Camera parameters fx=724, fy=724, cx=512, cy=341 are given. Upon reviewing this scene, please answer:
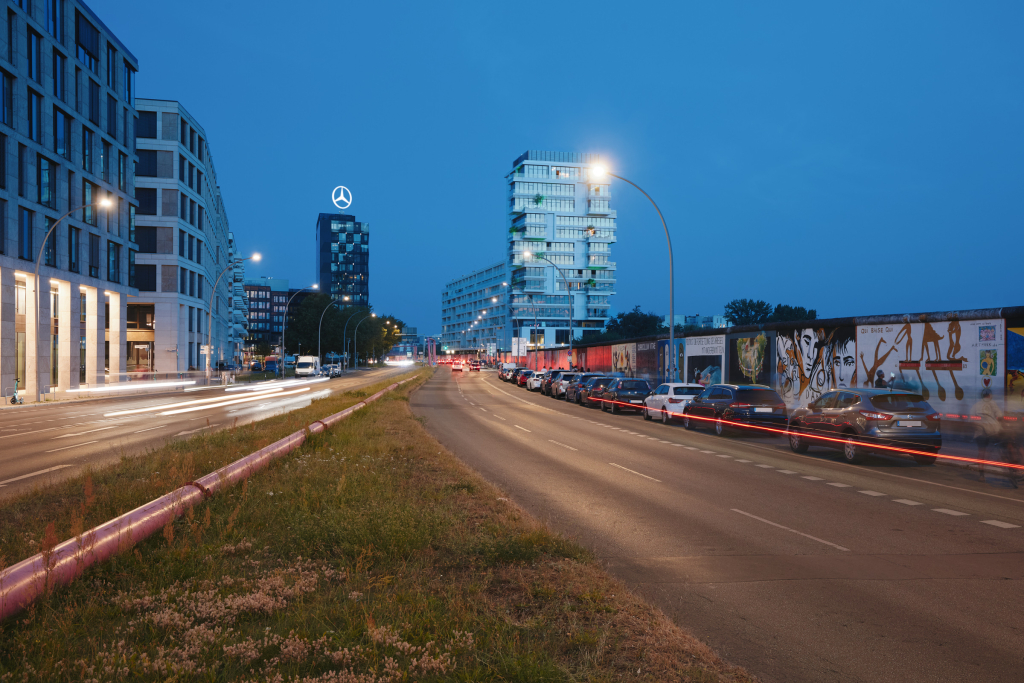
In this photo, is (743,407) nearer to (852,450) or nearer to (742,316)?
(852,450)

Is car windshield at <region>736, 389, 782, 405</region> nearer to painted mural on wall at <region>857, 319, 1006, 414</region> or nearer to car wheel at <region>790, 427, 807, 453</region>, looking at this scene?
painted mural on wall at <region>857, 319, 1006, 414</region>

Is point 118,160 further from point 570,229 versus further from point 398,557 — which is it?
point 570,229

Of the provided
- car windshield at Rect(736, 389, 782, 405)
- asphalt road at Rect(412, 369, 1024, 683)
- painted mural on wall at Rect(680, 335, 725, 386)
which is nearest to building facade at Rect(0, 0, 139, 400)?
car windshield at Rect(736, 389, 782, 405)

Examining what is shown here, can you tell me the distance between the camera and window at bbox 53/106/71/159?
43500 millimetres

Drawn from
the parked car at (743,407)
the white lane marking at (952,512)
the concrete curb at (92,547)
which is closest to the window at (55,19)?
the parked car at (743,407)

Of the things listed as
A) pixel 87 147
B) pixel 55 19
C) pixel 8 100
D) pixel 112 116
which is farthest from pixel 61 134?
pixel 112 116

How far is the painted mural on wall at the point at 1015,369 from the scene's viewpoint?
65.2ft

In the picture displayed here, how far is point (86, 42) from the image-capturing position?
4809cm

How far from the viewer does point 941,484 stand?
13727 millimetres

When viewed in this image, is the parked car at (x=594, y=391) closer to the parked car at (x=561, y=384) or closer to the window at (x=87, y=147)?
the parked car at (x=561, y=384)

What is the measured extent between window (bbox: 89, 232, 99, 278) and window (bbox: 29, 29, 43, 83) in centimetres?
1034

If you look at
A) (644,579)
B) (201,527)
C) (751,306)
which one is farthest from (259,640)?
(751,306)

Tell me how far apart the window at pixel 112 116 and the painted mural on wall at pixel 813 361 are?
1867 inches

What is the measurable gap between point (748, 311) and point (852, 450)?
100994 mm
